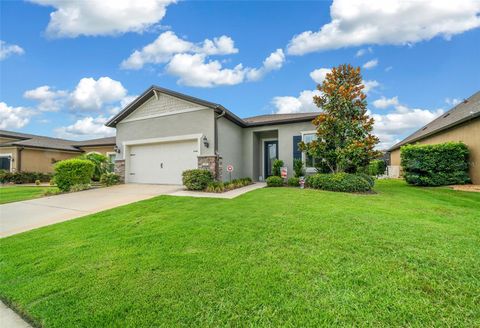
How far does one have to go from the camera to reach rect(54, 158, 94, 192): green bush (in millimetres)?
10459

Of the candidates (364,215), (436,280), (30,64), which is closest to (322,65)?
(364,215)

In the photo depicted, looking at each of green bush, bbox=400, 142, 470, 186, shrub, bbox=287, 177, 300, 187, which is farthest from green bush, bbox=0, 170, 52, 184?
green bush, bbox=400, 142, 470, 186

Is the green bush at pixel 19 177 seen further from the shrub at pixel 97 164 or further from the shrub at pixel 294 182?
the shrub at pixel 294 182

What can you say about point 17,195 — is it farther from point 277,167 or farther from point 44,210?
point 277,167

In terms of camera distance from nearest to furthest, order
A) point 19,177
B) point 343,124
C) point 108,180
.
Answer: point 343,124 < point 108,180 < point 19,177

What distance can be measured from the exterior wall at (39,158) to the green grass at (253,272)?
58.8 feet

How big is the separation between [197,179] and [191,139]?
2516 millimetres

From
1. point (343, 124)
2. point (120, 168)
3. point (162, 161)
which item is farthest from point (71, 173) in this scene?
point (343, 124)

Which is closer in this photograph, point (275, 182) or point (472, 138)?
point (472, 138)

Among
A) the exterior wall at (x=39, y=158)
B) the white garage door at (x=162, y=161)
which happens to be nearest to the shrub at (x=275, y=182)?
the white garage door at (x=162, y=161)

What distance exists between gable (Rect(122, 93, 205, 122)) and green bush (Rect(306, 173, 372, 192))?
661 cm

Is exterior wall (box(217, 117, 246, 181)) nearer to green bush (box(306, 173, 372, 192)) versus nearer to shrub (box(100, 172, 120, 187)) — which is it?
green bush (box(306, 173, 372, 192))

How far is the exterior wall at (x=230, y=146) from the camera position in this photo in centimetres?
1112

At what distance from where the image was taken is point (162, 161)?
12094mm
